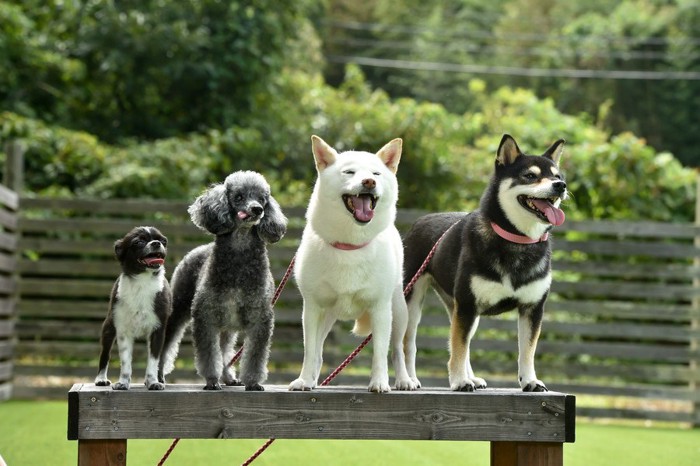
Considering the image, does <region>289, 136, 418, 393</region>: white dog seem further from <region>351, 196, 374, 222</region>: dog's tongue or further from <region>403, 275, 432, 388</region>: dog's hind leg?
<region>403, 275, 432, 388</region>: dog's hind leg

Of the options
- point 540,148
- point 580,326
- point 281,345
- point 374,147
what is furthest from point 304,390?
point 540,148

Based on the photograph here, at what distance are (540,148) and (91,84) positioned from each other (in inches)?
221

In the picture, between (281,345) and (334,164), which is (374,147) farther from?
(334,164)

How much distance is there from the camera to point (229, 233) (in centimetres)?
279

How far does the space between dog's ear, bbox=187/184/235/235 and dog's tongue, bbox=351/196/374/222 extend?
1.18ft

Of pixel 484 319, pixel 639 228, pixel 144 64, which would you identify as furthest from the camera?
pixel 144 64

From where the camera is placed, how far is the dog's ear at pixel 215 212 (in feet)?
8.93

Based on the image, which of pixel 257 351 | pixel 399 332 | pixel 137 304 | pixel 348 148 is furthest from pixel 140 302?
pixel 348 148

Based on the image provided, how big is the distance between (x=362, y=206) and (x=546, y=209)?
1.80 ft

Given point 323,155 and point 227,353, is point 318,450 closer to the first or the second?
point 227,353

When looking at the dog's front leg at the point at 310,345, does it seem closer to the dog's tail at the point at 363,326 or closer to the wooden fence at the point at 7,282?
the dog's tail at the point at 363,326

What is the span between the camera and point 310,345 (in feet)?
9.50

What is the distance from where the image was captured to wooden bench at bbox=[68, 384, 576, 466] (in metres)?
2.83

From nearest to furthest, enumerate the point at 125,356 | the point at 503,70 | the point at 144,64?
the point at 125,356 → the point at 144,64 → the point at 503,70
